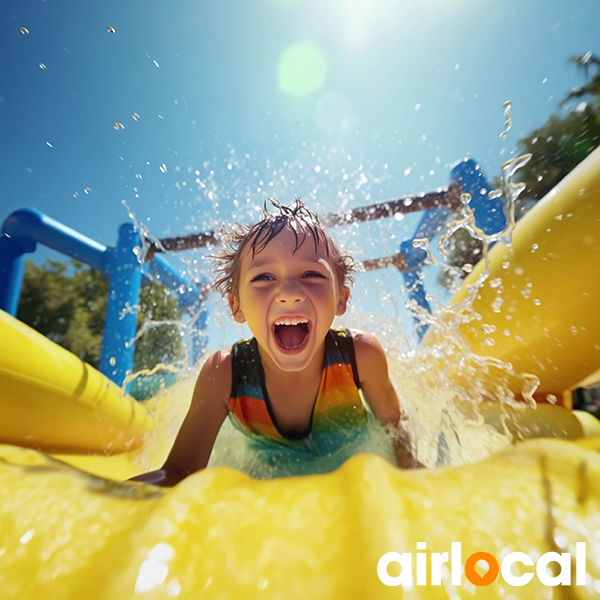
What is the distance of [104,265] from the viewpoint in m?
3.14

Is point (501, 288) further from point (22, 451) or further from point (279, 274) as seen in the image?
point (22, 451)

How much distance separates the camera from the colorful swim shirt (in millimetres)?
1450

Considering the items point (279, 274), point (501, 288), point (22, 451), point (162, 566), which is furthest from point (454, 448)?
point (22, 451)

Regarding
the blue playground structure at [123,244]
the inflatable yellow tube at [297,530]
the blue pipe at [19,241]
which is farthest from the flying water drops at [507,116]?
the blue pipe at [19,241]

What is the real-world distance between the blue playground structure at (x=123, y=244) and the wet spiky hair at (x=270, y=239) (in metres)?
1.03

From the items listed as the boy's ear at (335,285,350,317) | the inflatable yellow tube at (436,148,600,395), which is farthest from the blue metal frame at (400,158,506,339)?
the boy's ear at (335,285,350,317)

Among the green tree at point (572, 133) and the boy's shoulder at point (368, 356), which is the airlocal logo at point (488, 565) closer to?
the boy's shoulder at point (368, 356)

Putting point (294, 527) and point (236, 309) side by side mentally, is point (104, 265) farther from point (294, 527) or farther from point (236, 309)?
point (294, 527)

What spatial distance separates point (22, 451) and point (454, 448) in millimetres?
1298

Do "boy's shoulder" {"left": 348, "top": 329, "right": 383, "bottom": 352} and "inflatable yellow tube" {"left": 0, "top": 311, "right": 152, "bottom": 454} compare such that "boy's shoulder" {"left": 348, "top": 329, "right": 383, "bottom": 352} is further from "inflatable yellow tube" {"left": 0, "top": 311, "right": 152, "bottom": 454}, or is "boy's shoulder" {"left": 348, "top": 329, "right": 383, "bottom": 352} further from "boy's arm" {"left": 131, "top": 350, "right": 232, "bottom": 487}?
"inflatable yellow tube" {"left": 0, "top": 311, "right": 152, "bottom": 454}

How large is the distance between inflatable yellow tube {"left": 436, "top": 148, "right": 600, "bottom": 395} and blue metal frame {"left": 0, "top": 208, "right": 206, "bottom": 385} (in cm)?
207

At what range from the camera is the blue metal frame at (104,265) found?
2.71 metres

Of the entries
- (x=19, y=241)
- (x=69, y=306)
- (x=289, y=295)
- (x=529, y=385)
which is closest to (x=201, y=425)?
(x=289, y=295)

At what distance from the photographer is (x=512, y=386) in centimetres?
158
